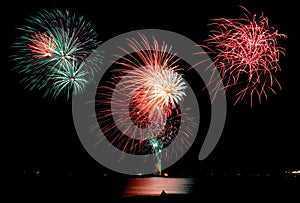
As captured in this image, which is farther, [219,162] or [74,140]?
[74,140]

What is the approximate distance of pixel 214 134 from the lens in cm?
7331

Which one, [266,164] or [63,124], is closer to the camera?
[266,164]

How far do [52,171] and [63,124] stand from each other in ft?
32.2

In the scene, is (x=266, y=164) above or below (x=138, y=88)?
below

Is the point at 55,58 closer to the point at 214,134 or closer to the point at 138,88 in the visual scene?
the point at 138,88

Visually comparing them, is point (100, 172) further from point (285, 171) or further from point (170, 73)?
point (170, 73)

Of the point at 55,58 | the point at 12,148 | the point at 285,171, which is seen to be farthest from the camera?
the point at 12,148

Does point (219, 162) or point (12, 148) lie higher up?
point (12, 148)

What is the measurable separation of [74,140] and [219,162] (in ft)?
82.7

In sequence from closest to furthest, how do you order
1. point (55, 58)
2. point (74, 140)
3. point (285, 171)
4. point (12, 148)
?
point (55, 58) → point (285, 171) → point (12, 148) → point (74, 140)

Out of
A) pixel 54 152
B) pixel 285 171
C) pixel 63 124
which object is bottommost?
pixel 285 171

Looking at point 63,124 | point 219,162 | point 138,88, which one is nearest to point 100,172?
point 63,124

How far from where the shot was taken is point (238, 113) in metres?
60.8

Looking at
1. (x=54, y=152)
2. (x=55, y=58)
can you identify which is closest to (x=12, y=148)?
(x=54, y=152)
